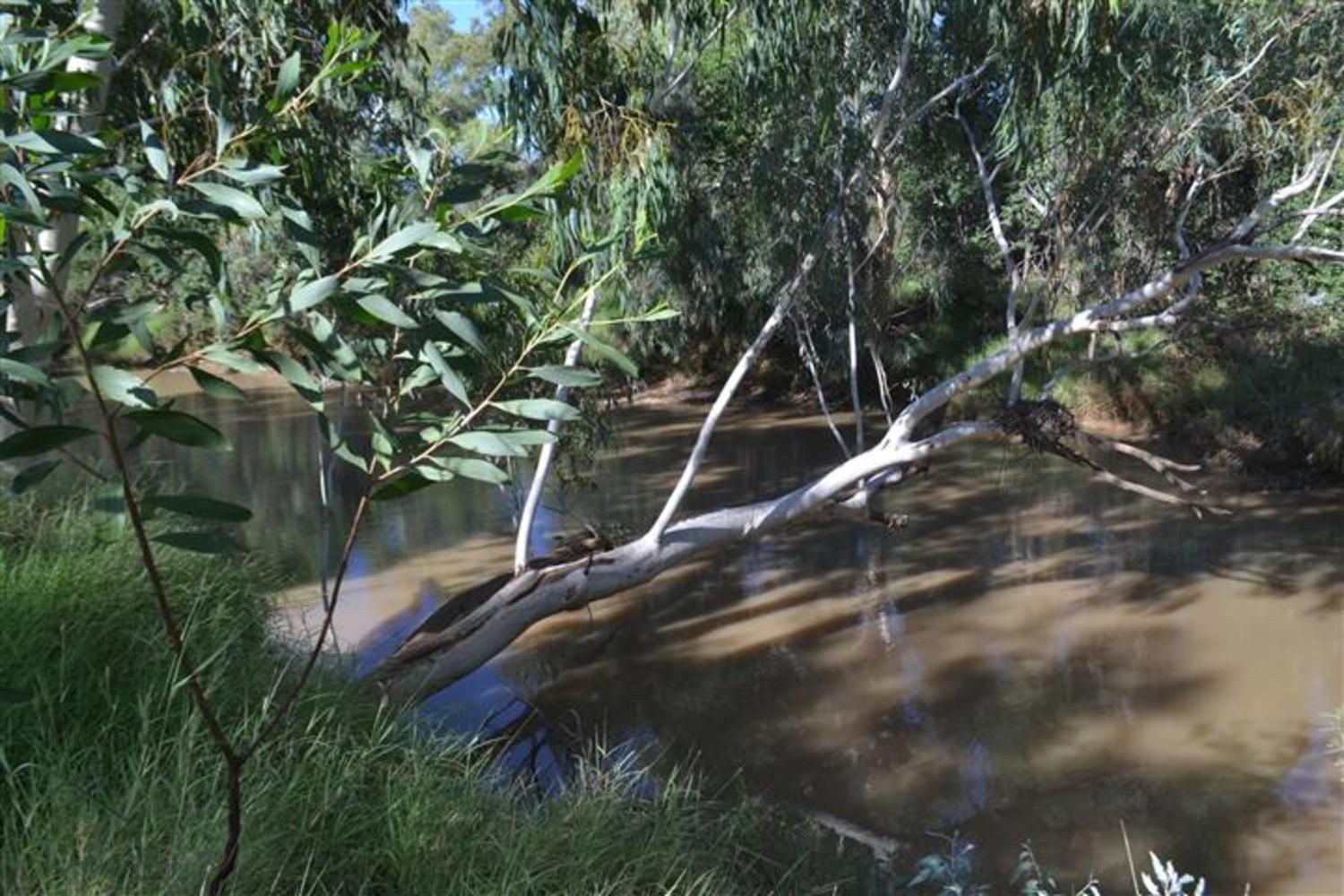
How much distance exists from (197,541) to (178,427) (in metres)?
0.17

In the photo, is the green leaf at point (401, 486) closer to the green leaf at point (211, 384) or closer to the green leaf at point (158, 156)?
the green leaf at point (211, 384)

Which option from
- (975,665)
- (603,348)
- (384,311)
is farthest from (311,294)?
(975,665)

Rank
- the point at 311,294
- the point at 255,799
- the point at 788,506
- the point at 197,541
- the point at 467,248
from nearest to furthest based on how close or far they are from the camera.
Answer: the point at 311,294 < the point at 197,541 < the point at 467,248 < the point at 255,799 < the point at 788,506

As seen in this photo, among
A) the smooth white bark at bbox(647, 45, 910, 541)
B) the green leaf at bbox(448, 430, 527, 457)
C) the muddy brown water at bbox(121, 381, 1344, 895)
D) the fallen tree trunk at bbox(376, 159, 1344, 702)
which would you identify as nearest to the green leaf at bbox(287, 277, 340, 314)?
the green leaf at bbox(448, 430, 527, 457)

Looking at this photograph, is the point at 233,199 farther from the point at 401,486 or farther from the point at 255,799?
the point at 255,799

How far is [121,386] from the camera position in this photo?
1.25 meters

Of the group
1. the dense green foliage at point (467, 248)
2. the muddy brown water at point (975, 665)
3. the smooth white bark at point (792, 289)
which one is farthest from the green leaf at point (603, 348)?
the smooth white bark at point (792, 289)

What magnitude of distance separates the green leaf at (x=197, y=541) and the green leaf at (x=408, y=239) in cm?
40

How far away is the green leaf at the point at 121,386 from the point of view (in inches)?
49.1

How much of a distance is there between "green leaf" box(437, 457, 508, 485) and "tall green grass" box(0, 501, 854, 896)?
0.96 meters

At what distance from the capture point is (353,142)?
6141 millimetres

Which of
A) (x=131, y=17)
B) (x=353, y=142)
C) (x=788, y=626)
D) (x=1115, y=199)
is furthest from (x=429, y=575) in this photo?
(x=1115, y=199)

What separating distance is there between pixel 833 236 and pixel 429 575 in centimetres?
380

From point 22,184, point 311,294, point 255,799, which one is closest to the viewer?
point 22,184
